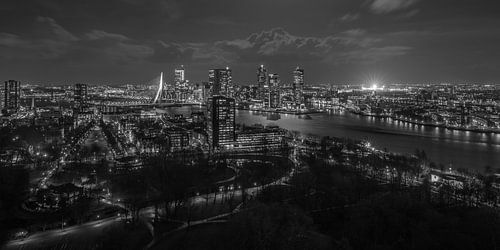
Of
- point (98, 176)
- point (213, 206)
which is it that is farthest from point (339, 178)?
point (98, 176)

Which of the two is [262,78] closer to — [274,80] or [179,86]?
[274,80]

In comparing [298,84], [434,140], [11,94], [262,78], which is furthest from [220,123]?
[262,78]

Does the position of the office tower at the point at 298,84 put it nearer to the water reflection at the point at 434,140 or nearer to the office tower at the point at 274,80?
the office tower at the point at 274,80

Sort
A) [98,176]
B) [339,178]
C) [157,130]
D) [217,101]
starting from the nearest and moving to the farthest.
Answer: [339,178], [98,176], [217,101], [157,130]

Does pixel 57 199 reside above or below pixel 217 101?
below

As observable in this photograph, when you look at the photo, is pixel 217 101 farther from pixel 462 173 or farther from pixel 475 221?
pixel 475 221

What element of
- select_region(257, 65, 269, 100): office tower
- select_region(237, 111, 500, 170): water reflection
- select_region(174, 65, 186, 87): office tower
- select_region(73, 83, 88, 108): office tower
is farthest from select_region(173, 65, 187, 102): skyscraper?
select_region(237, 111, 500, 170): water reflection

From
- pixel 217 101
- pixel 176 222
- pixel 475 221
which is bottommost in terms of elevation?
pixel 176 222
